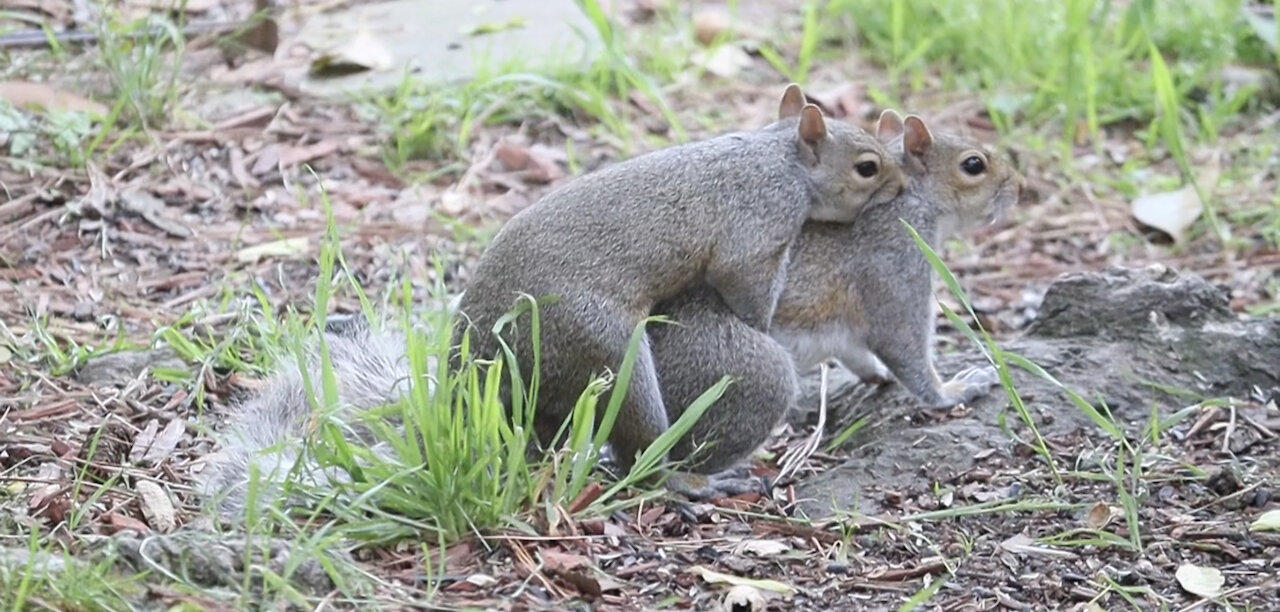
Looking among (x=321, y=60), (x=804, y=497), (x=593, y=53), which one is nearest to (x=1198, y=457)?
(x=804, y=497)

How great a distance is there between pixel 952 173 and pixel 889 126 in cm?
25

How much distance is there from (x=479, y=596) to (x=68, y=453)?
1.32 meters

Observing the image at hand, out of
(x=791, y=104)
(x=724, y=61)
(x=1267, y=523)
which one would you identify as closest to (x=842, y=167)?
(x=791, y=104)

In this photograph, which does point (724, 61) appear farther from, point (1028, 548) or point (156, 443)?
point (1028, 548)

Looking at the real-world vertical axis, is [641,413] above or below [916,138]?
below

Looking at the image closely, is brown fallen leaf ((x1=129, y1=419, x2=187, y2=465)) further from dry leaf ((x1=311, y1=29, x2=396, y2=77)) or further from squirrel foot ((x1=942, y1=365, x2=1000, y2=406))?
dry leaf ((x1=311, y1=29, x2=396, y2=77))

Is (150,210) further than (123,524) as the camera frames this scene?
Yes

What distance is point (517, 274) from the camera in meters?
4.21

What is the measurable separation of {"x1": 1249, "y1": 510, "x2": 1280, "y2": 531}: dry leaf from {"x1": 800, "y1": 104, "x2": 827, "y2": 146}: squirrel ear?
5.05ft

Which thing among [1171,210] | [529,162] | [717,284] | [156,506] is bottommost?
[1171,210]

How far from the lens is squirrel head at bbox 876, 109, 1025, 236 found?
498cm

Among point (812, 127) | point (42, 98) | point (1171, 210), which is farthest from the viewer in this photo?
point (1171, 210)

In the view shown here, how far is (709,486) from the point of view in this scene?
4395mm

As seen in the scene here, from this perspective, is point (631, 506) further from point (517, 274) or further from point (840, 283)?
point (840, 283)
